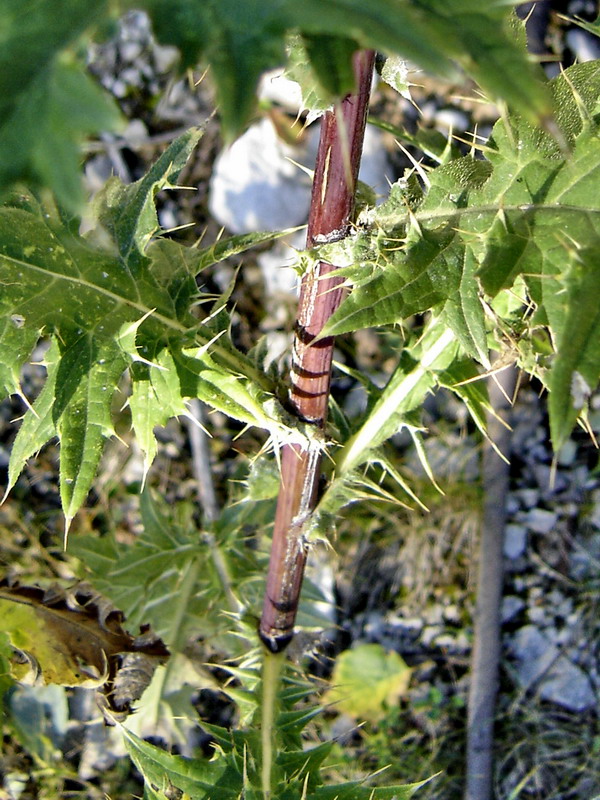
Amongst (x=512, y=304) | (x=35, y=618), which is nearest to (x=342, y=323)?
(x=512, y=304)

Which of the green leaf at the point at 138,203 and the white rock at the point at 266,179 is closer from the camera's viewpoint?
the green leaf at the point at 138,203

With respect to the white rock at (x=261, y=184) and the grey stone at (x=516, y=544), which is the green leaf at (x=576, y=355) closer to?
the grey stone at (x=516, y=544)

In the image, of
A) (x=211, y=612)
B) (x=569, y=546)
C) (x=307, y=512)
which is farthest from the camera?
(x=569, y=546)

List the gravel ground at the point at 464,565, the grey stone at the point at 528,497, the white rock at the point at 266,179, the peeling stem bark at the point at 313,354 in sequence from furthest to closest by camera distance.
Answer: the white rock at the point at 266,179 → the grey stone at the point at 528,497 → the gravel ground at the point at 464,565 → the peeling stem bark at the point at 313,354

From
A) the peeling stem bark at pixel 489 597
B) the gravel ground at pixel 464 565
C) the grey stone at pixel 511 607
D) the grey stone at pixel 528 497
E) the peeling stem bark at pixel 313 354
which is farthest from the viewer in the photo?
the grey stone at pixel 528 497

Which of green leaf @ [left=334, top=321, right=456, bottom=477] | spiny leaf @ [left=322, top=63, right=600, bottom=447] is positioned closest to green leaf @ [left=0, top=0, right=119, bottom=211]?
spiny leaf @ [left=322, top=63, right=600, bottom=447]

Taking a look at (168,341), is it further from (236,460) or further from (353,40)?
(236,460)

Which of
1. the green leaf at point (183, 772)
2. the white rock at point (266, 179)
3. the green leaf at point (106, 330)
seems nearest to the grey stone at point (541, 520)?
the white rock at point (266, 179)

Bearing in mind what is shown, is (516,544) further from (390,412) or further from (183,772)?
(183,772)

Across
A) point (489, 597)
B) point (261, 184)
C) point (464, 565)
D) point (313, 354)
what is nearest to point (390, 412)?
point (313, 354)
